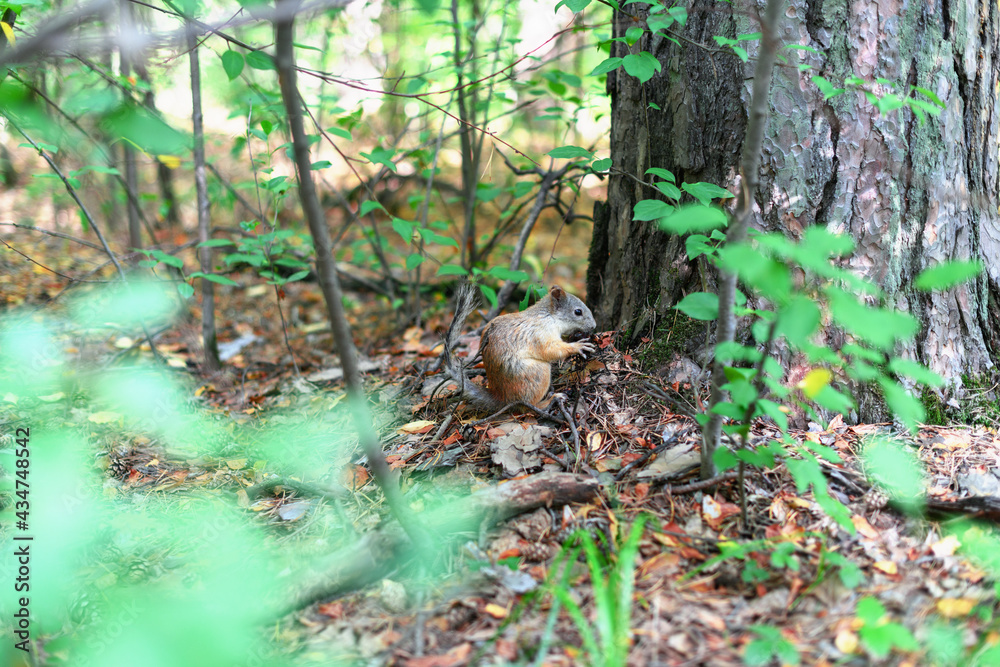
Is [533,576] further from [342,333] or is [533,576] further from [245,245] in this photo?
[245,245]

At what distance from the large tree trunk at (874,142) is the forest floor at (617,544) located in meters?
0.64

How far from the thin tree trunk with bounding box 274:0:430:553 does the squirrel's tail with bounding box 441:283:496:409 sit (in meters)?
1.06

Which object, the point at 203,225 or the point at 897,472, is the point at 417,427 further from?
the point at 203,225

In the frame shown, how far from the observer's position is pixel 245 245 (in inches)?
144

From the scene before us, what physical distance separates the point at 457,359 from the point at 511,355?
28 cm

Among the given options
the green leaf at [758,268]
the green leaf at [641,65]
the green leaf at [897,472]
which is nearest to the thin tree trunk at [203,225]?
the green leaf at [641,65]

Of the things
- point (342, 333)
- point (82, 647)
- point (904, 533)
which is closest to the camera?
point (342, 333)

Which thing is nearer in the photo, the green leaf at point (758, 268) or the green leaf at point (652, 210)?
the green leaf at point (758, 268)

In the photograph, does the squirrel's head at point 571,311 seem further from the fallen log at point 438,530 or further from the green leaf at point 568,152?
the fallen log at point 438,530

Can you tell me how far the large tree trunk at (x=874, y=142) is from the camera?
7.91 ft

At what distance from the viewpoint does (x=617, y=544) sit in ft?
6.82

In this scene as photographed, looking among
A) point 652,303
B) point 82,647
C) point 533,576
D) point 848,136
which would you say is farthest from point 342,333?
point 848,136

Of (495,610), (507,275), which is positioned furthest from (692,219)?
(507,275)

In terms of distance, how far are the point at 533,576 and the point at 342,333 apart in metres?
1.03
